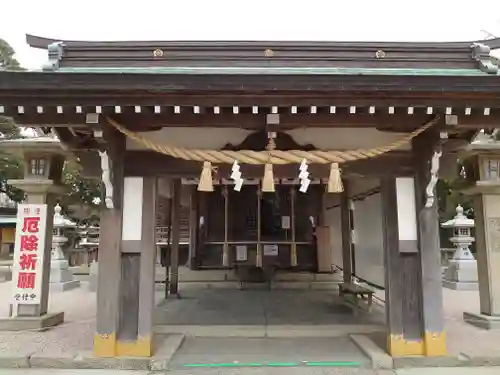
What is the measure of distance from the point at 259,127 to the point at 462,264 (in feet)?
33.1

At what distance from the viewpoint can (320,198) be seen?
12.5 m

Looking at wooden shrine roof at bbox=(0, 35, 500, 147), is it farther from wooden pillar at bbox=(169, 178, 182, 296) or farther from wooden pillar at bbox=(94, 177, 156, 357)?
wooden pillar at bbox=(169, 178, 182, 296)

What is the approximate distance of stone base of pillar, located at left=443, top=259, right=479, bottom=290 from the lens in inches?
458

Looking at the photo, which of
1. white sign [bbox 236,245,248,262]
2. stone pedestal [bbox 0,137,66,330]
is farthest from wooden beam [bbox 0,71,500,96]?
white sign [bbox 236,245,248,262]

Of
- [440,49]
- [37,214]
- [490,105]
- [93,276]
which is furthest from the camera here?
[93,276]

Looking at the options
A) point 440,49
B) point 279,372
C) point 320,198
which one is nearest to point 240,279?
point 320,198

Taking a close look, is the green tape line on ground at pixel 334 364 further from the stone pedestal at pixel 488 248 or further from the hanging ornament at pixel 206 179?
the stone pedestal at pixel 488 248

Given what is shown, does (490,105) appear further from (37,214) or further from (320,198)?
(320,198)

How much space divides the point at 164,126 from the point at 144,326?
2.53m

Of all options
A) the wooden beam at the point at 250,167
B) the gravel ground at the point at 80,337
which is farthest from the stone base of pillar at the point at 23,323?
the wooden beam at the point at 250,167

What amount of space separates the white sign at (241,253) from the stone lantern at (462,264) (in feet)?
20.9

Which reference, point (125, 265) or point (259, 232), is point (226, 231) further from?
point (125, 265)

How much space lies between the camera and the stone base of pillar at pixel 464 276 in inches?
458

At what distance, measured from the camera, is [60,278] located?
11797 millimetres
